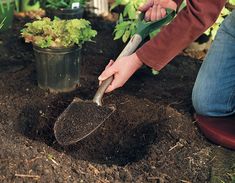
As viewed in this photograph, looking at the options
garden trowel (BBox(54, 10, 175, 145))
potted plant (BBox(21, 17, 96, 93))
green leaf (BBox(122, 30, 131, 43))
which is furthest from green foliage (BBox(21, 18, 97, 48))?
garden trowel (BBox(54, 10, 175, 145))

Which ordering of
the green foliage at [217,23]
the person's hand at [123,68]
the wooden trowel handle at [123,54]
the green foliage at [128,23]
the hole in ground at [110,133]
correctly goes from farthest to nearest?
the green foliage at [217,23]
the green foliage at [128,23]
the hole in ground at [110,133]
the wooden trowel handle at [123,54]
the person's hand at [123,68]

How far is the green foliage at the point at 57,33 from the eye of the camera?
2705mm

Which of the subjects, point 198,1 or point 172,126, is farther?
point 172,126

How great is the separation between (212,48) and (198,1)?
93 centimetres

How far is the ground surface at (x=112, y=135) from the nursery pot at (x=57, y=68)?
6cm

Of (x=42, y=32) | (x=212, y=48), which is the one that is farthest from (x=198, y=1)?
(x=42, y=32)

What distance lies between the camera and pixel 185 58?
143 inches

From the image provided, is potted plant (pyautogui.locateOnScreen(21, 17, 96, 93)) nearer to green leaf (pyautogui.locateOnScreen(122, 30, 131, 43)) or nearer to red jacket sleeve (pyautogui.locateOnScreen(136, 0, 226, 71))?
green leaf (pyautogui.locateOnScreen(122, 30, 131, 43))

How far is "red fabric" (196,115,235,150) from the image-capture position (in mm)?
2508

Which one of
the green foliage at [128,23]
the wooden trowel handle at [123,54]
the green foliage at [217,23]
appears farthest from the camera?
the green foliage at [217,23]

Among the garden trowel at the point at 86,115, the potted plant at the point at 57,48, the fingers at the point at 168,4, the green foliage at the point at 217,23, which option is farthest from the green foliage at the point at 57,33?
the green foliage at the point at 217,23

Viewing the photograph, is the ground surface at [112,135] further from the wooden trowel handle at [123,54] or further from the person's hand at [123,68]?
the person's hand at [123,68]

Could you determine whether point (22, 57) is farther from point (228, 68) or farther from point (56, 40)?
point (228, 68)

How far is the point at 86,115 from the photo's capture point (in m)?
2.42
